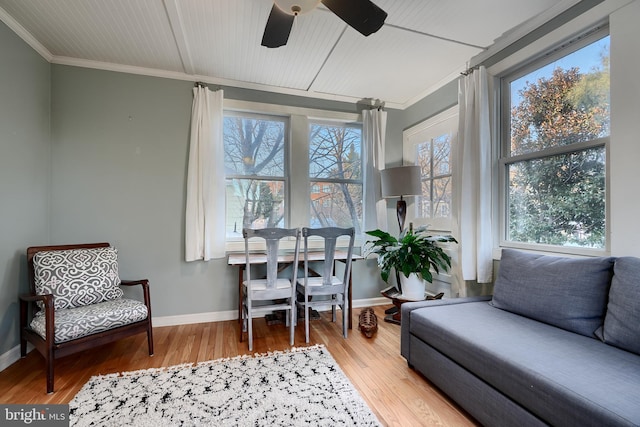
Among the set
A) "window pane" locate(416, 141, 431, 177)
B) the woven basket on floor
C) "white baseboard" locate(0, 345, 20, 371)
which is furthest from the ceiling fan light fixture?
"white baseboard" locate(0, 345, 20, 371)

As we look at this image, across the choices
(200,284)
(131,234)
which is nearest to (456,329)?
(200,284)

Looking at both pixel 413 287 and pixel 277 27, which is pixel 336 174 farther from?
pixel 277 27

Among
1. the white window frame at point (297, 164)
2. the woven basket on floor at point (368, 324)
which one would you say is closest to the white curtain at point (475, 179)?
the woven basket on floor at point (368, 324)

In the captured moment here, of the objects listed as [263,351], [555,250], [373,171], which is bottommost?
[263,351]

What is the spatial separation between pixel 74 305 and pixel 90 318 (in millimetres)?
361

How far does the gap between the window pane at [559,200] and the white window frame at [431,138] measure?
61 centimetres

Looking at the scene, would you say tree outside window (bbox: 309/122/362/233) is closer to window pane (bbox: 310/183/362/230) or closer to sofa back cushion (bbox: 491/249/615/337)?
window pane (bbox: 310/183/362/230)

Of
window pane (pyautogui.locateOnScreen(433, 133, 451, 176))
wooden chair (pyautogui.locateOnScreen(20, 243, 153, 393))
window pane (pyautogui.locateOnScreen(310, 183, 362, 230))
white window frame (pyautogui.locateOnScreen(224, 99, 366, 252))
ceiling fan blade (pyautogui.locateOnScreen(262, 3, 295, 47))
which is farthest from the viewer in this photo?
window pane (pyautogui.locateOnScreen(310, 183, 362, 230))

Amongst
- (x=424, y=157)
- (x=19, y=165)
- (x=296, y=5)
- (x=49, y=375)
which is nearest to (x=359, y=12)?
(x=296, y=5)

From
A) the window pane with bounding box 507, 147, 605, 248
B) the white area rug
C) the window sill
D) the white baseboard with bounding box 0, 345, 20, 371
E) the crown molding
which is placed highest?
the crown molding

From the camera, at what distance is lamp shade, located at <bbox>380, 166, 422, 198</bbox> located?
292 centimetres

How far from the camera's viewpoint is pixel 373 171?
3.41 meters

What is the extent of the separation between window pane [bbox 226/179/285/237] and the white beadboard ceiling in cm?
110

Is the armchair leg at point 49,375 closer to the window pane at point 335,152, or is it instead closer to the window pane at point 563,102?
the window pane at point 335,152
